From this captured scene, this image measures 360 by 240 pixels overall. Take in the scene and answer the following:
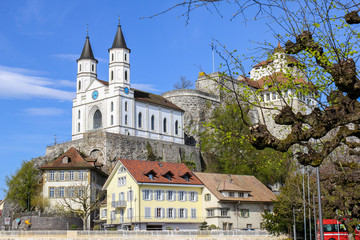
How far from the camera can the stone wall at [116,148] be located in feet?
215

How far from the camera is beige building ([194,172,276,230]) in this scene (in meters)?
50.7

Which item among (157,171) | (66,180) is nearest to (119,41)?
(66,180)

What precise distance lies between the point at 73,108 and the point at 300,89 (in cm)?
6642

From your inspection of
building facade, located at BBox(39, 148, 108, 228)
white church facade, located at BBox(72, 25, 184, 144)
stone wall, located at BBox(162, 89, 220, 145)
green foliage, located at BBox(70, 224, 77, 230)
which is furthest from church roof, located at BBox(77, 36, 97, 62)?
green foliage, located at BBox(70, 224, 77, 230)

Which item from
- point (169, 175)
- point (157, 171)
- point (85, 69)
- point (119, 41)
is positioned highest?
point (119, 41)

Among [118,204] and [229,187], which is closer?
[118,204]

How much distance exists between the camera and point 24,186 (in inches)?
2379

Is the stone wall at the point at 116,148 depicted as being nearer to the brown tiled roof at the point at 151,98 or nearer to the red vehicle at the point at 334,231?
the brown tiled roof at the point at 151,98

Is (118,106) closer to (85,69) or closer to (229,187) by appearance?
(85,69)

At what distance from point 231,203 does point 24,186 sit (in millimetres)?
26684

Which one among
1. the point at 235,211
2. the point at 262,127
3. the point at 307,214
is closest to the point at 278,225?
the point at 307,214

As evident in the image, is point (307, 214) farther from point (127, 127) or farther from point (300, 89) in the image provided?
point (127, 127)

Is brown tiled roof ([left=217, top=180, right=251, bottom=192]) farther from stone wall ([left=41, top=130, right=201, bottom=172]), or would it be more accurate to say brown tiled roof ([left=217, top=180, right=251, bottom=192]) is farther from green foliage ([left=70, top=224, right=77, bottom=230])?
stone wall ([left=41, top=130, right=201, bottom=172])

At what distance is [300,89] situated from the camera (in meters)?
16.9
